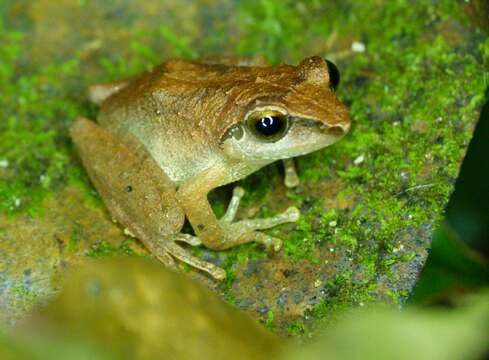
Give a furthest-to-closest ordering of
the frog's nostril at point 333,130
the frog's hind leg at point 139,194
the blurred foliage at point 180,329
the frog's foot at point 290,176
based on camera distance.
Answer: the frog's foot at point 290,176 → the frog's hind leg at point 139,194 → the frog's nostril at point 333,130 → the blurred foliage at point 180,329

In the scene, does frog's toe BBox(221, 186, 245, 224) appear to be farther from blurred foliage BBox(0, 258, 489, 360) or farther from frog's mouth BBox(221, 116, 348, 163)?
blurred foliage BBox(0, 258, 489, 360)

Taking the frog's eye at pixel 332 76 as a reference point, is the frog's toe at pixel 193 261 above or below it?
below

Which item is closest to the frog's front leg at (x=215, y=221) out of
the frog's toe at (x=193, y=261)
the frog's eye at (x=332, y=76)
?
the frog's toe at (x=193, y=261)

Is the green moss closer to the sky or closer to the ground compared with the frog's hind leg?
closer to the ground

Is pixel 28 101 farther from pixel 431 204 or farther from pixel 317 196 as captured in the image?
pixel 431 204

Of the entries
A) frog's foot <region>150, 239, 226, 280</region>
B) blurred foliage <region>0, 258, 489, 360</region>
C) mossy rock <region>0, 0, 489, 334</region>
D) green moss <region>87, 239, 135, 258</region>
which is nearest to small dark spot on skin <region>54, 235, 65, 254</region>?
mossy rock <region>0, 0, 489, 334</region>

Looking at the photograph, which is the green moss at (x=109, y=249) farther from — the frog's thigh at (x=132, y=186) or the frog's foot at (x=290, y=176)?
the frog's foot at (x=290, y=176)

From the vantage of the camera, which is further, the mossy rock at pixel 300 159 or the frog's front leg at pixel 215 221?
the frog's front leg at pixel 215 221
